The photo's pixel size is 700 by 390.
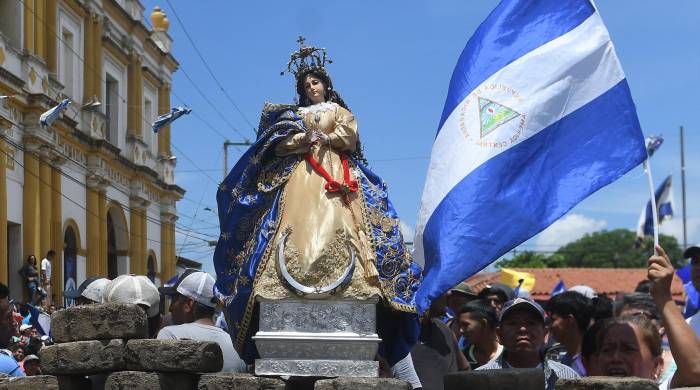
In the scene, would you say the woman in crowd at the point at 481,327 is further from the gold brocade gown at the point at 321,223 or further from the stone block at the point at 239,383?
the stone block at the point at 239,383

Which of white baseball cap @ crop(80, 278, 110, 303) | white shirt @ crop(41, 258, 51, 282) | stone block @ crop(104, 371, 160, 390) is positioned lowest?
stone block @ crop(104, 371, 160, 390)

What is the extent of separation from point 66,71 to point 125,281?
67.1 ft

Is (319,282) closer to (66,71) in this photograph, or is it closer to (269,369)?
(269,369)

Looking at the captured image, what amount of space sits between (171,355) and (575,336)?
242 centimetres

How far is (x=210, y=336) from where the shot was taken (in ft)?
22.0

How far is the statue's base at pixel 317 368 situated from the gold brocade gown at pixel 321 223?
376 mm

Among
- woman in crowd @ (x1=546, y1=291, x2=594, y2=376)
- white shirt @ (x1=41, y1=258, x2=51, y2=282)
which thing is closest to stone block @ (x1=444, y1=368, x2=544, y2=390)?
woman in crowd @ (x1=546, y1=291, x2=594, y2=376)

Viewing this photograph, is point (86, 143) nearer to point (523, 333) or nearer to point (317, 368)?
point (317, 368)

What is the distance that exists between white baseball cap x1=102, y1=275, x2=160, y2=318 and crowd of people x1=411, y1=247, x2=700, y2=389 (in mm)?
1840

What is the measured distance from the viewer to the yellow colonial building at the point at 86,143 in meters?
23.6

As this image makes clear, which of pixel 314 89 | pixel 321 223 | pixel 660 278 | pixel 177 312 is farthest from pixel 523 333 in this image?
pixel 177 312

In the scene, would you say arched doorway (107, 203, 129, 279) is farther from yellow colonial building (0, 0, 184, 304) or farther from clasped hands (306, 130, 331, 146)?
clasped hands (306, 130, 331, 146)

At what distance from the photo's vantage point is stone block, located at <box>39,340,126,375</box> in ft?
20.2

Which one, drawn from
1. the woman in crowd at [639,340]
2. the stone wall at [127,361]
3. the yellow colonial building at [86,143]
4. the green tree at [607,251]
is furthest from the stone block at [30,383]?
the green tree at [607,251]
